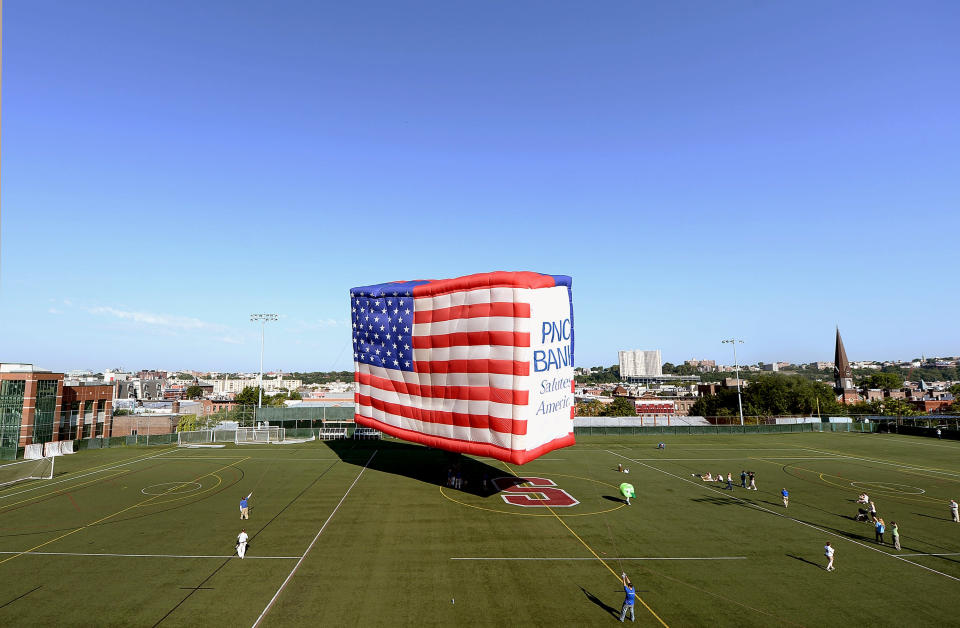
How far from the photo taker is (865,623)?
70.1ft

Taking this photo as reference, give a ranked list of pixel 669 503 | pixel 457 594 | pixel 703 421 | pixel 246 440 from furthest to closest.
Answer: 1. pixel 703 421
2. pixel 246 440
3. pixel 669 503
4. pixel 457 594

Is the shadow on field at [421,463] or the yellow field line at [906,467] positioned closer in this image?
the shadow on field at [421,463]

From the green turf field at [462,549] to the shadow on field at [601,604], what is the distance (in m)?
0.16

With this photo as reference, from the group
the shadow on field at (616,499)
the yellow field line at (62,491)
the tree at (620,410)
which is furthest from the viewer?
the tree at (620,410)

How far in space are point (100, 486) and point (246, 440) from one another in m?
30.9

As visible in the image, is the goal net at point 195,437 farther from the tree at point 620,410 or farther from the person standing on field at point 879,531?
the tree at point 620,410

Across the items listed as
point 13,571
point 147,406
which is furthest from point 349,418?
point 147,406

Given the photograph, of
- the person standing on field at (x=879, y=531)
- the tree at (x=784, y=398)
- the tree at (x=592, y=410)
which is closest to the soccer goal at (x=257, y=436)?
the person standing on field at (x=879, y=531)

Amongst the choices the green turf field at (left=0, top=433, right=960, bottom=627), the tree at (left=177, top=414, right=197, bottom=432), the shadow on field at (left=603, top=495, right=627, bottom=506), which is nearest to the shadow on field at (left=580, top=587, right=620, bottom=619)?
the green turf field at (left=0, top=433, right=960, bottom=627)

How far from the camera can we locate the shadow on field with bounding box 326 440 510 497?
47500mm

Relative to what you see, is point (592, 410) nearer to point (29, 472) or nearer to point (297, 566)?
point (29, 472)

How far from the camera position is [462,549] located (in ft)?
97.8

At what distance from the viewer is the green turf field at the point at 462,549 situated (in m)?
22.2

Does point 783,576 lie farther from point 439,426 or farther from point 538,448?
point 439,426
